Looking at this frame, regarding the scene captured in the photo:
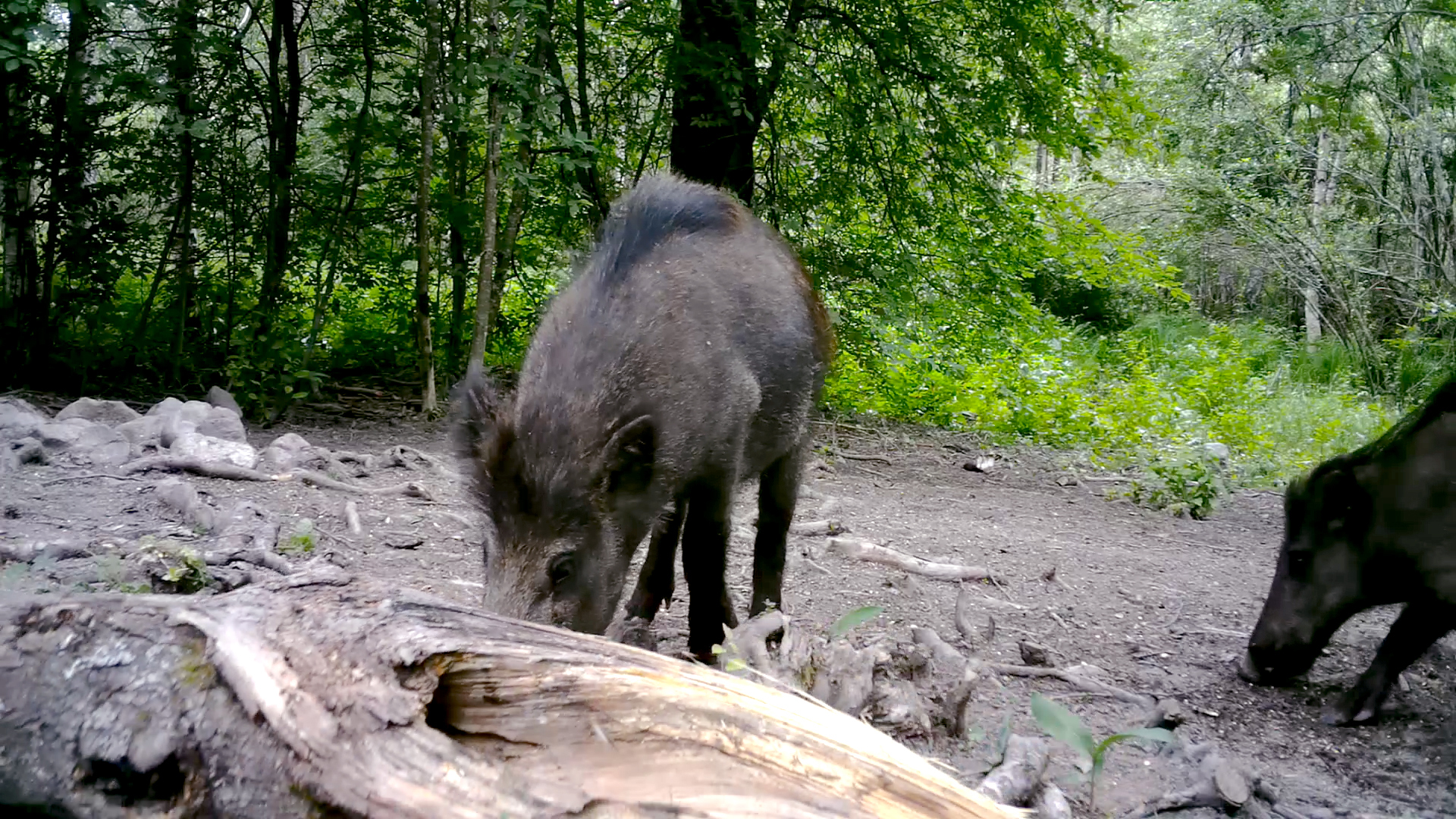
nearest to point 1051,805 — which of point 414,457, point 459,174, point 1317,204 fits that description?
point 414,457

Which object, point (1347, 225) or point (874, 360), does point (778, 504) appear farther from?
point (1347, 225)

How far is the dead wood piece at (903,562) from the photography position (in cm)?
533

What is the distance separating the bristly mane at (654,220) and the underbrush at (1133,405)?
3550mm

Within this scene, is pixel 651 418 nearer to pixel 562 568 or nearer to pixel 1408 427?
pixel 562 568

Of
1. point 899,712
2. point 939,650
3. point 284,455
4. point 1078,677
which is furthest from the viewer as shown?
point 284,455

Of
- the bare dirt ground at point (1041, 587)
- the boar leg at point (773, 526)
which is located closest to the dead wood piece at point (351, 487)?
the bare dirt ground at point (1041, 587)

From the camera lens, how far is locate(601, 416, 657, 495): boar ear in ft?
10.2

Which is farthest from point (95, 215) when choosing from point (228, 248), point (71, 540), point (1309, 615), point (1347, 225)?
point (1347, 225)

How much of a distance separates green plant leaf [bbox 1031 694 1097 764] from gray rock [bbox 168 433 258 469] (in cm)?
443

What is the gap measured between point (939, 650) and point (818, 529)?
243 cm

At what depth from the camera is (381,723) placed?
63.5 inches

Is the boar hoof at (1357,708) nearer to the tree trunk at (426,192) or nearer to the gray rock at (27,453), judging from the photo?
the gray rock at (27,453)

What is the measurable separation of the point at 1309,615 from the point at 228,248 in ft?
23.6

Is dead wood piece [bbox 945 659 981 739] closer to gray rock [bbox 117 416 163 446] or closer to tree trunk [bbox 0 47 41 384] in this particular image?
gray rock [bbox 117 416 163 446]
